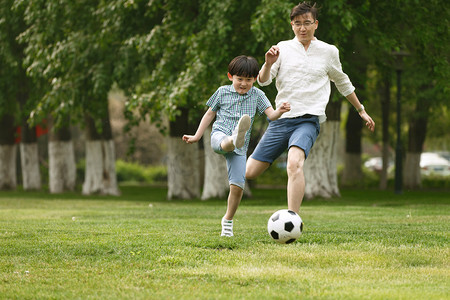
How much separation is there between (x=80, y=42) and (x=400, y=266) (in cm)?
1363

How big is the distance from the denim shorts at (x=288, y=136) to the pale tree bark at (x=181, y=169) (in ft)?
42.6

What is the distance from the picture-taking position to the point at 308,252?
6.18 m

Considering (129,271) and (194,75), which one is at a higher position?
Result: (194,75)

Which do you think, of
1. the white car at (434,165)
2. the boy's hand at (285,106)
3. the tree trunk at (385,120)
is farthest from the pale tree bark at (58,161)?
the white car at (434,165)

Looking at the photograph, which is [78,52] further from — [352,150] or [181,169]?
[352,150]

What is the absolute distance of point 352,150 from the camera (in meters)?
28.0

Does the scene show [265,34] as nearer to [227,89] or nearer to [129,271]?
[227,89]

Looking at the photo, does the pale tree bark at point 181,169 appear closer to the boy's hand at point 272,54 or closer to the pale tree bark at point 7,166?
the pale tree bark at point 7,166

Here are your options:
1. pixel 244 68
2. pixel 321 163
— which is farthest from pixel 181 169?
pixel 244 68

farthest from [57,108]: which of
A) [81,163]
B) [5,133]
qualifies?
[81,163]

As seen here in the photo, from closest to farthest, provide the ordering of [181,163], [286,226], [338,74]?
1. [286,226]
2. [338,74]
3. [181,163]

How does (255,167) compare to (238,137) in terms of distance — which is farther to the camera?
(255,167)

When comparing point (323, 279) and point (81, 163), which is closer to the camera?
point (323, 279)

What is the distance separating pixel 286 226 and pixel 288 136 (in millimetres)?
1053
